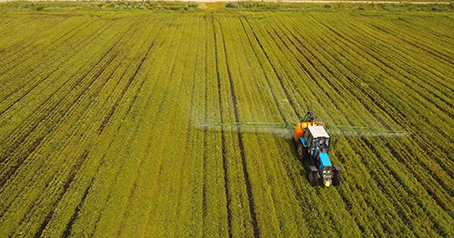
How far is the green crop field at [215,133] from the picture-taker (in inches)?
435

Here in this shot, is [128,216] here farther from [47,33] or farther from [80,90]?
[47,33]

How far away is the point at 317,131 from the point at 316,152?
1065mm

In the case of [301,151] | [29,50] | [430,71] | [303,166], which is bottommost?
[303,166]

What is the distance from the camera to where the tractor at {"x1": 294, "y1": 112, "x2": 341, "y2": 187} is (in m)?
12.2

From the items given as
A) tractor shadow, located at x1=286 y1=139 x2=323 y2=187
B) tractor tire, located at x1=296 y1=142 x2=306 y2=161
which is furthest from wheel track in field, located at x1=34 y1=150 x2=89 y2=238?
tractor tire, located at x1=296 y1=142 x2=306 y2=161

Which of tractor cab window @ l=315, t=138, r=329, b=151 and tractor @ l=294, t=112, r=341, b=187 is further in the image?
tractor cab window @ l=315, t=138, r=329, b=151

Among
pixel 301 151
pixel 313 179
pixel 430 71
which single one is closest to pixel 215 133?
pixel 301 151

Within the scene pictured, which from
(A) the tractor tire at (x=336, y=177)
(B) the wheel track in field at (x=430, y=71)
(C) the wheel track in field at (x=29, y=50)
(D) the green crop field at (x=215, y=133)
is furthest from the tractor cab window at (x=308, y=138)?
(C) the wheel track in field at (x=29, y=50)

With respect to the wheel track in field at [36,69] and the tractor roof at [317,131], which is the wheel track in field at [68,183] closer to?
the wheel track in field at [36,69]

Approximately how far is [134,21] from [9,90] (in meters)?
19.3

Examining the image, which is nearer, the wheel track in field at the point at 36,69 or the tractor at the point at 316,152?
the tractor at the point at 316,152

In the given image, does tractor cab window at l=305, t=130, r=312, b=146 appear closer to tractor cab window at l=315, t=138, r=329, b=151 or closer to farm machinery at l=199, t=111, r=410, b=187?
farm machinery at l=199, t=111, r=410, b=187

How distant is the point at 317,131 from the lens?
519 inches

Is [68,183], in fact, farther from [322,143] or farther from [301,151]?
[322,143]
